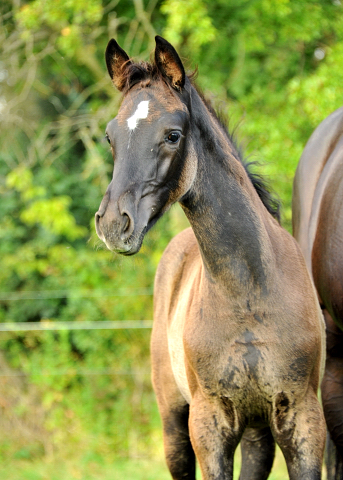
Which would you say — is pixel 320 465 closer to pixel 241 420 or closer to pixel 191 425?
pixel 241 420

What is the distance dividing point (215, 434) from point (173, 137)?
1344 millimetres

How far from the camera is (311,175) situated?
3783 mm

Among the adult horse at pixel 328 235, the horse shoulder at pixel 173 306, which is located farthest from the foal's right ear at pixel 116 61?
the adult horse at pixel 328 235

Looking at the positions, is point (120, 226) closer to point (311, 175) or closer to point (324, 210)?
point (324, 210)

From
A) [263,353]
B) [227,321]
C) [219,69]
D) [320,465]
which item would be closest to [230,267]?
[227,321]

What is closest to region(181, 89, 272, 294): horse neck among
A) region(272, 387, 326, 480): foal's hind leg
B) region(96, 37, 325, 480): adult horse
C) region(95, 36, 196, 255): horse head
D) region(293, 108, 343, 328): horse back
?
region(96, 37, 325, 480): adult horse

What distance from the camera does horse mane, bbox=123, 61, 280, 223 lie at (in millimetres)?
2416

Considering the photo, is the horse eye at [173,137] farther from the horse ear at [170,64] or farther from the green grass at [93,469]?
the green grass at [93,469]

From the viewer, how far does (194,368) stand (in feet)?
8.52

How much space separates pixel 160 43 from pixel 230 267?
3.27 feet

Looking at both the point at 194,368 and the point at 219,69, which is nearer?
the point at 194,368

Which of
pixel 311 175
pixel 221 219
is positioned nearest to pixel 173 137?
pixel 221 219

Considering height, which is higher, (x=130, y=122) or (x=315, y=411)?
(x=130, y=122)

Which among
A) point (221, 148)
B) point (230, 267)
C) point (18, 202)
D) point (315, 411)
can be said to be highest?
point (221, 148)
